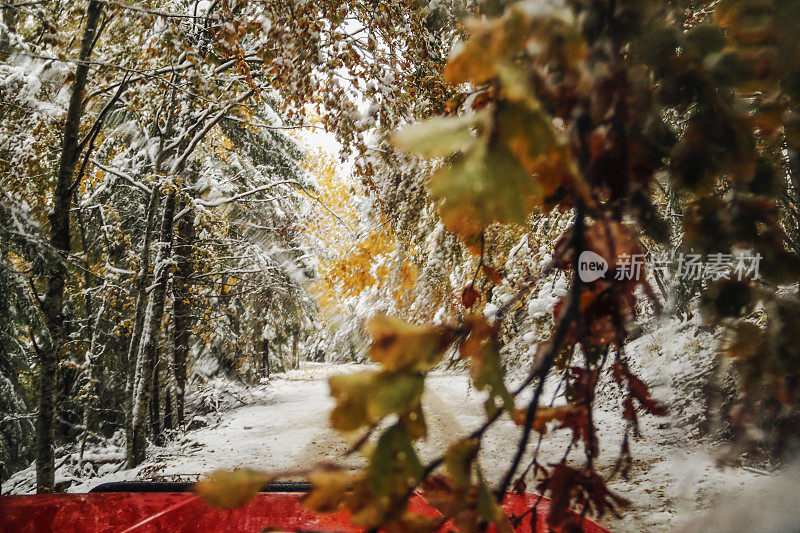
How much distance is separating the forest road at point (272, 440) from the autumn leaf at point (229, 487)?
495cm

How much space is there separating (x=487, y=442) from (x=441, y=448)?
177 centimetres

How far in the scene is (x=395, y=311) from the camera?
796 centimetres

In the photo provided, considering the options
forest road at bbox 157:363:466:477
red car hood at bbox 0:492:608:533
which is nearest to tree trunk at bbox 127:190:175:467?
forest road at bbox 157:363:466:477

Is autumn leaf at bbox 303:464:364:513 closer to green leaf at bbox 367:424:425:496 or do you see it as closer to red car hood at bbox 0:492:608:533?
green leaf at bbox 367:424:425:496

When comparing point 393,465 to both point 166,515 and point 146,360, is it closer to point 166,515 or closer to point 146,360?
point 166,515

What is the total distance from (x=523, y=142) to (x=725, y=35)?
0.50 meters

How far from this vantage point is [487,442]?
6863 mm

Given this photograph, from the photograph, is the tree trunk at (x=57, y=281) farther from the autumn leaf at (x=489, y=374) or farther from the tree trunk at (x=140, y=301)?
the autumn leaf at (x=489, y=374)

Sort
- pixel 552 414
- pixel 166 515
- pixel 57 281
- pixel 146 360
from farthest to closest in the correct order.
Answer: pixel 146 360
pixel 57 281
pixel 166 515
pixel 552 414

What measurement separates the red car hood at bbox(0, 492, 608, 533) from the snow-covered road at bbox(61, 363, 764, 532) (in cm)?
127

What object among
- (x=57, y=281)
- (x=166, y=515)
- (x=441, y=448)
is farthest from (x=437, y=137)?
(x=441, y=448)

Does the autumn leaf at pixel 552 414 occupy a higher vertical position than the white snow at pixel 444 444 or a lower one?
higher

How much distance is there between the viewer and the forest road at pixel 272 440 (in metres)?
6.62

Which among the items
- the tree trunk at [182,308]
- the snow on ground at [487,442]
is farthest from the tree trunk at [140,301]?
the tree trunk at [182,308]
